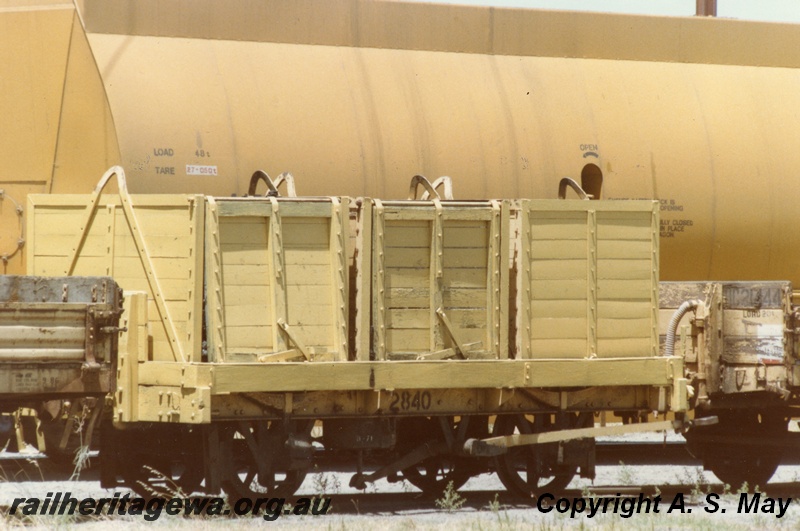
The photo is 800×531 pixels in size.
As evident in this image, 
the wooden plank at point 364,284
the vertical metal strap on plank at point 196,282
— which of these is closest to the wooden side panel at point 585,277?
the wooden plank at point 364,284

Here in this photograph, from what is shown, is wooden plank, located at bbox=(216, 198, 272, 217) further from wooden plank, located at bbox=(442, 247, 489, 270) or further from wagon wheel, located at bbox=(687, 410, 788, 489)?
wagon wheel, located at bbox=(687, 410, 788, 489)

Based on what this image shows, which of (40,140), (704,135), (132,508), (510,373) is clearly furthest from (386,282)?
(704,135)

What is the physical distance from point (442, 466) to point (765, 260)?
4.08m

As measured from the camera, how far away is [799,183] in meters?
11.9

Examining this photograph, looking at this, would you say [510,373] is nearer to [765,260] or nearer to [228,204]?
[228,204]

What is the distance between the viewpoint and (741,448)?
11570 millimetres

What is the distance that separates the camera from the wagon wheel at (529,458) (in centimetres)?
963

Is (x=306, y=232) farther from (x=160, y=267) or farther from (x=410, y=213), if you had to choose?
(x=160, y=267)

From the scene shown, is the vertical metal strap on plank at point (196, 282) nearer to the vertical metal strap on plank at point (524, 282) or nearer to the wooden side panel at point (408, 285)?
the wooden side panel at point (408, 285)

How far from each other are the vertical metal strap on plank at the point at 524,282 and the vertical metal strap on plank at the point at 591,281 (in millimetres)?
452

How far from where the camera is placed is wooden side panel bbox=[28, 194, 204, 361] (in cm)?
836

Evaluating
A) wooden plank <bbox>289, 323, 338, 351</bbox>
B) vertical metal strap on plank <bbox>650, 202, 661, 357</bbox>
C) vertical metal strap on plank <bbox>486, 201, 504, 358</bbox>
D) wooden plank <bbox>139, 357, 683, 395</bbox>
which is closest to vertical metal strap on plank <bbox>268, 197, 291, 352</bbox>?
wooden plank <bbox>289, 323, 338, 351</bbox>

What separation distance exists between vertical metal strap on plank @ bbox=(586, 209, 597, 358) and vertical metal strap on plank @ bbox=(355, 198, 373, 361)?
67.1 inches

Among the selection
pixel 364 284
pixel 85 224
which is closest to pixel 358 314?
pixel 364 284
